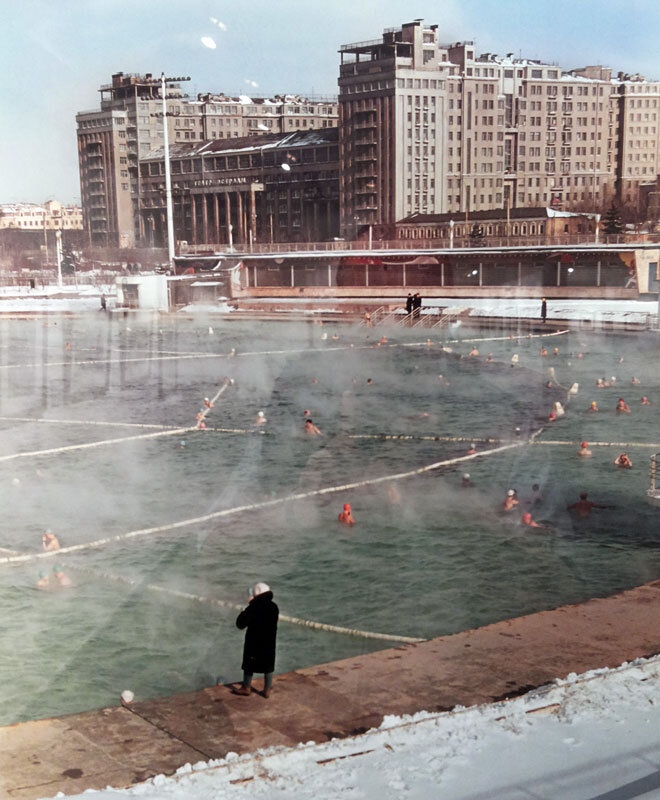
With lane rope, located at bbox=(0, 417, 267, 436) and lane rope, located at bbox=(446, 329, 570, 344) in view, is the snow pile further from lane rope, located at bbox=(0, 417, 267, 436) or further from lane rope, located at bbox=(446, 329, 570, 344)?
lane rope, located at bbox=(0, 417, 267, 436)

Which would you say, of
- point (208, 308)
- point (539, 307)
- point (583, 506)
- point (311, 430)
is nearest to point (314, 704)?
point (583, 506)

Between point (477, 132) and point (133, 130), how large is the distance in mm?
58961

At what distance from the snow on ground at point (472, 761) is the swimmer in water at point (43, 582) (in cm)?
891

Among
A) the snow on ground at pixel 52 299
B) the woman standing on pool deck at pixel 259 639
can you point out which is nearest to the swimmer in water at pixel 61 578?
the woman standing on pool deck at pixel 259 639

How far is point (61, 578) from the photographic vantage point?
655 inches

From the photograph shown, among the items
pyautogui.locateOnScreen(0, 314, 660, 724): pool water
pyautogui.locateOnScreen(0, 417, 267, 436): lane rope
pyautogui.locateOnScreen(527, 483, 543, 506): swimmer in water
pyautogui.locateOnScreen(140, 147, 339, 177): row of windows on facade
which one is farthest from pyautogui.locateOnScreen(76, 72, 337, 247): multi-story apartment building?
pyautogui.locateOnScreen(527, 483, 543, 506): swimmer in water

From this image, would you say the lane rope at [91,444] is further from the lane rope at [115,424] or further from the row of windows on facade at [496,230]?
the row of windows on facade at [496,230]

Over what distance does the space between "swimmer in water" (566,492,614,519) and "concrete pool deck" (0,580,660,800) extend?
26.0 ft

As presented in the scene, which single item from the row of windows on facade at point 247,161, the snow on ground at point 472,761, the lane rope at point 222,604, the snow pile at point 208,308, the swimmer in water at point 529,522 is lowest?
the lane rope at point 222,604

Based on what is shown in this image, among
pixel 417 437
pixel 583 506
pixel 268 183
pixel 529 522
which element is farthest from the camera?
pixel 268 183

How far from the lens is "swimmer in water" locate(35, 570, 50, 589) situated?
16438 millimetres

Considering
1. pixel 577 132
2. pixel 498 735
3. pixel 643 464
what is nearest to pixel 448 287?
pixel 643 464

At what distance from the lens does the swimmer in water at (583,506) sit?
20.4 metres

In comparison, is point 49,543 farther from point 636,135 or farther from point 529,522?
point 636,135
